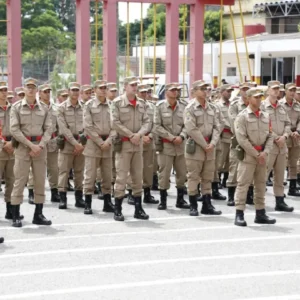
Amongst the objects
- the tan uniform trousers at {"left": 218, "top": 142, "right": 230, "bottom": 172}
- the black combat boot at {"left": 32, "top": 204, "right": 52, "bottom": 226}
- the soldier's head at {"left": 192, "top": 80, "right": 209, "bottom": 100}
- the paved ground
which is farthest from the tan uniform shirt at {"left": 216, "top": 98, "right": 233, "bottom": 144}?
the black combat boot at {"left": 32, "top": 204, "right": 52, "bottom": 226}

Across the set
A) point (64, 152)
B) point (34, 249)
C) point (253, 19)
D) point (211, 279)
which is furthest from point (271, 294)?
point (253, 19)

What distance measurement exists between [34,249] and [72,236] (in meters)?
0.82

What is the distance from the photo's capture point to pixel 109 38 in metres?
16.5

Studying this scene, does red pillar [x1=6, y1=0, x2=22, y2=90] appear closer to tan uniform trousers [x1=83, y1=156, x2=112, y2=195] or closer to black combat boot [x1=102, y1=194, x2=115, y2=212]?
tan uniform trousers [x1=83, y1=156, x2=112, y2=195]

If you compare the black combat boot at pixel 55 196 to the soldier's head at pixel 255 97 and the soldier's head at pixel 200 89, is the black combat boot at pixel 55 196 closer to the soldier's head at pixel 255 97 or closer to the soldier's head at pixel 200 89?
the soldier's head at pixel 200 89

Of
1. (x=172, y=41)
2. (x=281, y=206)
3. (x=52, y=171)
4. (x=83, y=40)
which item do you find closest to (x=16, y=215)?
(x=52, y=171)

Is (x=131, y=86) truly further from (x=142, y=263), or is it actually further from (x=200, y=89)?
(x=142, y=263)

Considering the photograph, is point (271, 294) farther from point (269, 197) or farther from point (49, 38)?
point (49, 38)

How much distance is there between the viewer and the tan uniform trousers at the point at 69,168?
11.4 metres

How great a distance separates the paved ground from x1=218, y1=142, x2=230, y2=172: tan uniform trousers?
7.27 feet

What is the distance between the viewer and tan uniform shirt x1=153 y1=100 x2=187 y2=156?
11.2 meters

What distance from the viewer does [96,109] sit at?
35.3ft

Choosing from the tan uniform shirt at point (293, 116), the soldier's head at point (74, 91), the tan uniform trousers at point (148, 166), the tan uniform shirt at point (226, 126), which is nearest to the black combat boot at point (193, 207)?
the tan uniform trousers at point (148, 166)

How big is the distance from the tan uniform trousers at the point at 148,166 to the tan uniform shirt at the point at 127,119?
5.62 ft
